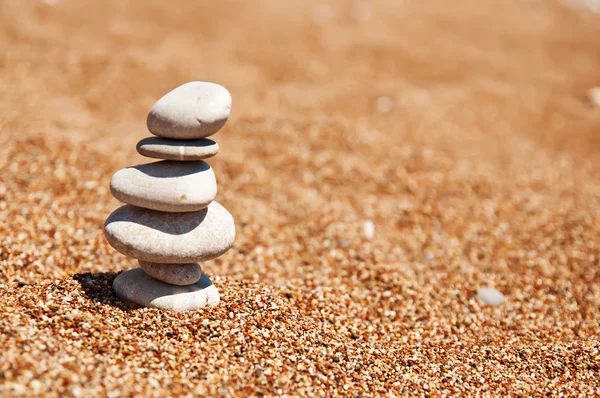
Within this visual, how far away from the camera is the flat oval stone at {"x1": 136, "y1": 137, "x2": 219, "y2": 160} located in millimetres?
4520

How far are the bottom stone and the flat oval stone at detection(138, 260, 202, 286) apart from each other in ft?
0.26

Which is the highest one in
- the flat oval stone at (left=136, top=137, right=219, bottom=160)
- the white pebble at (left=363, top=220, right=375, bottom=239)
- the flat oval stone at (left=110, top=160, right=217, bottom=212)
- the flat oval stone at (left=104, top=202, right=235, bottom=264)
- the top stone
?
the top stone

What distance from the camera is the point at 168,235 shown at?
4633mm

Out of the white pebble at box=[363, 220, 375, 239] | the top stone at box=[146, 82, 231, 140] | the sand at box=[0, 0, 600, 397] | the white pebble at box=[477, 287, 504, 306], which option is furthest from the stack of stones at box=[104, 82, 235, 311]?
the white pebble at box=[477, 287, 504, 306]

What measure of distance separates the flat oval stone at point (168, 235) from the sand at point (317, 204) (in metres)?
0.57

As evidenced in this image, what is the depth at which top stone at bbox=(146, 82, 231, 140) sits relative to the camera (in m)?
4.50

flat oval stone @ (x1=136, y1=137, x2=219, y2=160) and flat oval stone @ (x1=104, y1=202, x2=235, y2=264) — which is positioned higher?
flat oval stone @ (x1=136, y1=137, x2=219, y2=160)

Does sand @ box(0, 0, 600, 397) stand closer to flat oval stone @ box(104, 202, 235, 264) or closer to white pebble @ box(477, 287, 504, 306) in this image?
white pebble @ box(477, 287, 504, 306)

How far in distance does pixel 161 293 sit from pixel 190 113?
5.55 feet

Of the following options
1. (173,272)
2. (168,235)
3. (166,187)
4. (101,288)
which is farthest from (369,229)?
(101,288)

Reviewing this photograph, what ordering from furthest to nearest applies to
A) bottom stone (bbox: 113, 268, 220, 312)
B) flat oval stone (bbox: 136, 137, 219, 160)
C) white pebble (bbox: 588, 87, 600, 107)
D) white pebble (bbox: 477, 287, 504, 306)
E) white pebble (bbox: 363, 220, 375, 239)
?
white pebble (bbox: 588, 87, 600, 107)
white pebble (bbox: 363, 220, 375, 239)
white pebble (bbox: 477, 287, 504, 306)
bottom stone (bbox: 113, 268, 220, 312)
flat oval stone (bbox: 136, 137, 219, 160)

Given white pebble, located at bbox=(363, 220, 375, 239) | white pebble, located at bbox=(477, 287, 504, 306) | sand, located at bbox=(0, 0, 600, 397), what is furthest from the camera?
white pebble, located at bbox=(363, 220, 375, 239)

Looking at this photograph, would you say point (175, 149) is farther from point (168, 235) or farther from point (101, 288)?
point (101, 288)

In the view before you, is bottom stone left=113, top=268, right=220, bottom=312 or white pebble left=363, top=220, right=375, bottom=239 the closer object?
bottom stone left=113, top=268, right=220, bottom=312
